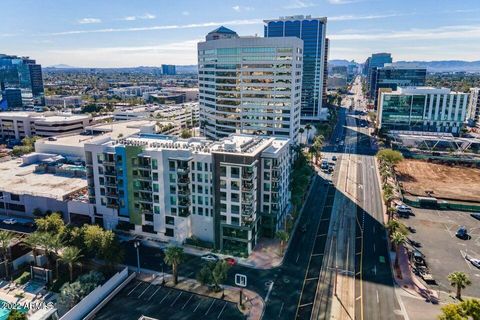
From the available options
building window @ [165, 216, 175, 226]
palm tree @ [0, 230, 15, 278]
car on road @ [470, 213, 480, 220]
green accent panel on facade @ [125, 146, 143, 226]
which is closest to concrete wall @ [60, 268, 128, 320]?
building window @ [165, 216, 175, 226]

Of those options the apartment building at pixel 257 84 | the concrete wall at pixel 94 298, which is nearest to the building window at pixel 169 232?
the concrete wall at pixel 94 298

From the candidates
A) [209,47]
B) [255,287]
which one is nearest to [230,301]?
[255,287]

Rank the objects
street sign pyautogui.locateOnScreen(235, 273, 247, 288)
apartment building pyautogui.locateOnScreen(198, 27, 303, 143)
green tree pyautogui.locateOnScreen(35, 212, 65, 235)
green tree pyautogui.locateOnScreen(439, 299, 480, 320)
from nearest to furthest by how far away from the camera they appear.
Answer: green tree pyautogui.locateOnScreen(439, 299, 480, 320)
street sign pyautogui.locateOnScreen(235, 273, 247, 288)
green tree pyautogui.locateOnScreen(35, 212, 65, 235)
apartment building pyautogui.locateOnScreen(198, 27, 303, 143)

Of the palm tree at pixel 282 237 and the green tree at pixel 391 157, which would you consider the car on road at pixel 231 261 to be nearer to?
the palm tree at pixel 282 237

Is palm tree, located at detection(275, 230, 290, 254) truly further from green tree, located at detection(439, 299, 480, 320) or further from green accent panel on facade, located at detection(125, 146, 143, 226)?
green accent panel on facade, located at detection(125, 146, 143, 226)

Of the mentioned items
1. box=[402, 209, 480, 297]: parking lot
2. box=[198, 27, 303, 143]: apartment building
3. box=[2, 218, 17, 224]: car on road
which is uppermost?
box=[198, 27, 303, 143]: apartment building

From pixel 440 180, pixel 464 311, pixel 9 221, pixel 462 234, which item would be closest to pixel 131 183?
pixel 9 221
